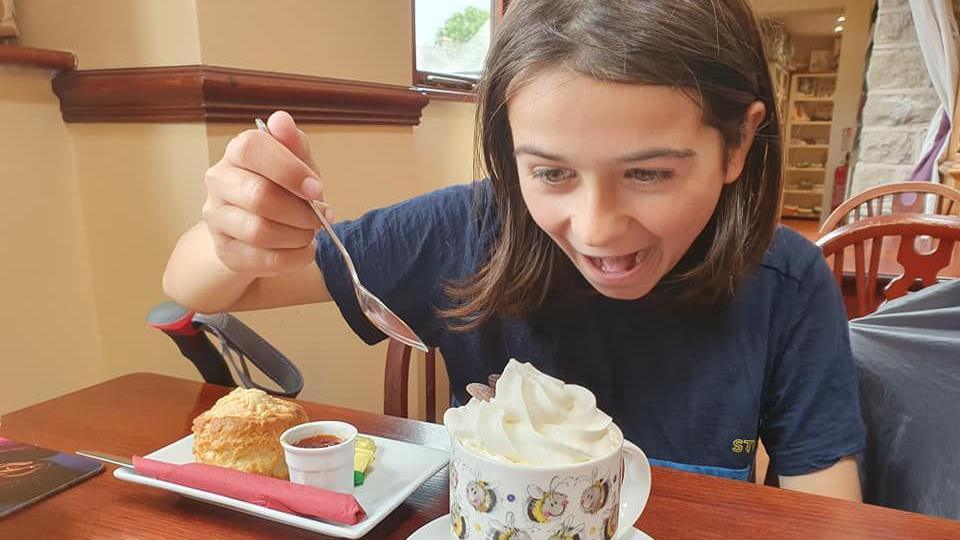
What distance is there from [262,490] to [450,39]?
193 centimetres

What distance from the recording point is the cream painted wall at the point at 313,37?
1.09 meters

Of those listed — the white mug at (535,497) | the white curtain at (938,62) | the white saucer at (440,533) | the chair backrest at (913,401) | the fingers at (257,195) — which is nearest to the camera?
the white mug at (535,497)

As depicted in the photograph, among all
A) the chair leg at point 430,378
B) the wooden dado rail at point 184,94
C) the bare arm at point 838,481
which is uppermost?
the wooden dado rail at point 184,94

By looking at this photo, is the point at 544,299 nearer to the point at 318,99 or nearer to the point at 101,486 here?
the point at 101,486

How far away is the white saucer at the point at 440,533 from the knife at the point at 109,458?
31 centimetres

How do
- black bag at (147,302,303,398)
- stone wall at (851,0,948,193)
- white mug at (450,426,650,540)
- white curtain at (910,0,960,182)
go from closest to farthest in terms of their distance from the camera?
white mug at (450,426,650,540) → black bag at (147,302,303,398) → white curtain at (910,0,960,182) → stone wall at (851,0,948,193)

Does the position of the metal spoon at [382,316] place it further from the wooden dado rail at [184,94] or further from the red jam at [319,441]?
the wooden dado rail at [184,94]

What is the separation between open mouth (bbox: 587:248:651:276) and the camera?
663mm

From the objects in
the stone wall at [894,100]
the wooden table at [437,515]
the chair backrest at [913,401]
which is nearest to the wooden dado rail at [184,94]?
the wooden table at [437,515]

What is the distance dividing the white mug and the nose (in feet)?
0.75

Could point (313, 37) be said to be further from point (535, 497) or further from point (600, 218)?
point (535, 497)

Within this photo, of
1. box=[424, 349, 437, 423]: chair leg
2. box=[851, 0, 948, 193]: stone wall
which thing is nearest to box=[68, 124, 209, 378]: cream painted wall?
box=[424, 349, 437, 423]: chair leg

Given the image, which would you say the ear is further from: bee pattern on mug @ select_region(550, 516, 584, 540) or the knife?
the knife

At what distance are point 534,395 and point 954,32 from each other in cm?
395
